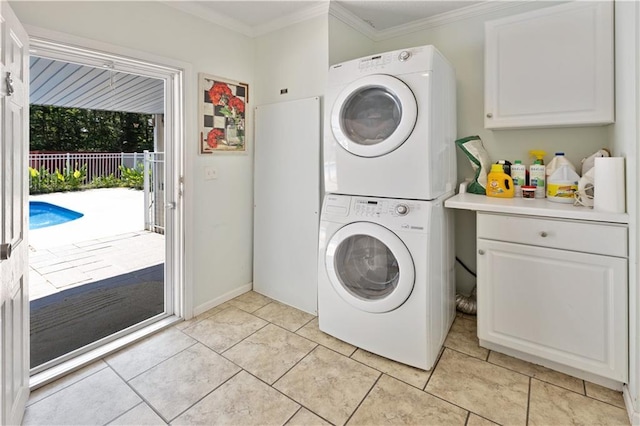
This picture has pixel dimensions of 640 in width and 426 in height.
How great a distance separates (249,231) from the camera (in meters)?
2.90

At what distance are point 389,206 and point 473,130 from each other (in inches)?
46.3

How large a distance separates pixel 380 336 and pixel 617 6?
2219 mm

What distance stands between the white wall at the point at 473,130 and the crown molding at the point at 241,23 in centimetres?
88

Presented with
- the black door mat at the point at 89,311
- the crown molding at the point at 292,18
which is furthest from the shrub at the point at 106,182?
the crown molding at the point at 292,18

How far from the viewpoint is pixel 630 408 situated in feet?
4.68

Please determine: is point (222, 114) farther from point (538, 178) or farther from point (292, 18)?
point (538, 178)

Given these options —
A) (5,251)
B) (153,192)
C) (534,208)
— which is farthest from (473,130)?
(153,192)

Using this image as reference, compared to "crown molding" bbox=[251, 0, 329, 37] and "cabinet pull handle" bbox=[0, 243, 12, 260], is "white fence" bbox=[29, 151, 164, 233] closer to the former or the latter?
"crown molding" bbox=[251, 0, 329, 37]

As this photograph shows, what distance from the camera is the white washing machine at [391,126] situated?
5.62 feet

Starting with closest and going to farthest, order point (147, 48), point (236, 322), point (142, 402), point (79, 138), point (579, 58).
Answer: point (142, 402), point (579, 58), point (147, 48), point (236, 322), point (79, 138)

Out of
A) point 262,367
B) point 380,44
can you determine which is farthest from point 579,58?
point 262,367

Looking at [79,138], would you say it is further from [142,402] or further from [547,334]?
[547,334]

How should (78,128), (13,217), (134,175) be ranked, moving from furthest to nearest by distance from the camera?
1. (78,128)
2. (134,175)
3. (13,217)

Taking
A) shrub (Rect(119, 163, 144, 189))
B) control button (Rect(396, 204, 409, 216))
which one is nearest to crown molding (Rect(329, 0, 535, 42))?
control button (Rect(396, 204, 409, 216))
